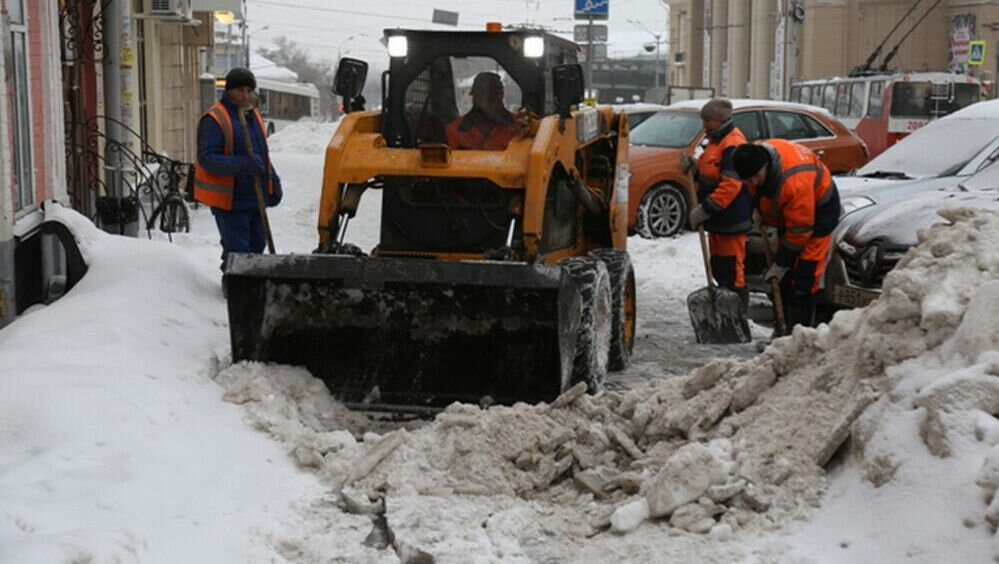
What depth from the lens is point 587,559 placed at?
5.21 metres

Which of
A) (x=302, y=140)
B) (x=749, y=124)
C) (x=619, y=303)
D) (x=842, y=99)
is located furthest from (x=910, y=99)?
(x=619, y=303)

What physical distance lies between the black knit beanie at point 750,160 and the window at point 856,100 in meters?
21.5

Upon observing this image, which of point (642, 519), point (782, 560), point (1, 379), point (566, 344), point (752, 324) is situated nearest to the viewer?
point (782, 560)

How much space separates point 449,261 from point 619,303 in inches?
70.8

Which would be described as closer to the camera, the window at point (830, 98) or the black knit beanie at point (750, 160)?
the black knit beanie at point (750, 160)

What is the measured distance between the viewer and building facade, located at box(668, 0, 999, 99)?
160ft

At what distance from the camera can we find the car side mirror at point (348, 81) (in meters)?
8.73

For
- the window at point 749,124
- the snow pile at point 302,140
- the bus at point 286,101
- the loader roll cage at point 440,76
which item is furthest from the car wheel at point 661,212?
the bus at point 286,101

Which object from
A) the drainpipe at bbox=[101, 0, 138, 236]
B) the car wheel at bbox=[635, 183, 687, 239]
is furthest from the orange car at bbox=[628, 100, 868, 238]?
the drainpipe at bbox=[101, 0, 138, 236]

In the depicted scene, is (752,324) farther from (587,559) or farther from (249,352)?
(587,559)

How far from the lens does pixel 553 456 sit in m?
6.34

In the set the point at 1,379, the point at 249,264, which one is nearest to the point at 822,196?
the point at 249,264

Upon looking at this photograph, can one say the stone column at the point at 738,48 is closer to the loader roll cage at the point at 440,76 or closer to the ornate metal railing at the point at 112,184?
the ornate metal railing at the point at 112,184

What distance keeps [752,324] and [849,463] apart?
5.40 meters
